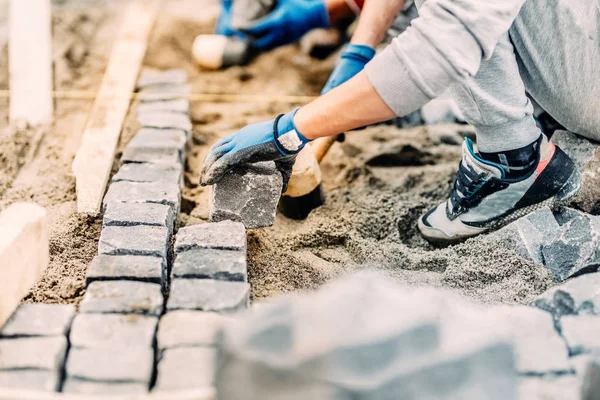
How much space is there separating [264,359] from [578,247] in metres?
1.47

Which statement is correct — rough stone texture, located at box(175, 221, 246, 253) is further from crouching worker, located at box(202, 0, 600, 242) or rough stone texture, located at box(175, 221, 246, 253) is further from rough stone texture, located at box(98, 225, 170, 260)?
crouching worker, located at box(202, 0, 600, 242)

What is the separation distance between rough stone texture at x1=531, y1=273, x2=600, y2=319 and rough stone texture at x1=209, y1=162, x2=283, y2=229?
3.32 feet

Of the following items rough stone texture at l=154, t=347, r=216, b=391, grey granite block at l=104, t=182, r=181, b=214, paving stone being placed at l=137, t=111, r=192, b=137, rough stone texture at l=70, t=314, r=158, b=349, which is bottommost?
paving stone being placed at l=137, t=111, r=192, b=137

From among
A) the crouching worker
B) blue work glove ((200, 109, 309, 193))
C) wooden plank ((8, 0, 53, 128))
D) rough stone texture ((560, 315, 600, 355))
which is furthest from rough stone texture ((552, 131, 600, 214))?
wooden plank ((8, 0, 53, 128))

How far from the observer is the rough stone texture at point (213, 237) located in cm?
230

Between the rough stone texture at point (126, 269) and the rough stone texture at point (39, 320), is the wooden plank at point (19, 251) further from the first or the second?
the rough stone texture at point (126, 269)

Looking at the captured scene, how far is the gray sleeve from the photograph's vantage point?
203 centimetres

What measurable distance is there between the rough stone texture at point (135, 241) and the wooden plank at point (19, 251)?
0.72 feet

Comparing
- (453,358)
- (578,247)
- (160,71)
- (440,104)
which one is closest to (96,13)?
(160,71)

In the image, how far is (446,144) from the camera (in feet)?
11.4

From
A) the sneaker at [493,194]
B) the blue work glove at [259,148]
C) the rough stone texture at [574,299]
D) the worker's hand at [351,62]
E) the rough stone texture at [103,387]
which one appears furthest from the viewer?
the worker's hand at [351,62]

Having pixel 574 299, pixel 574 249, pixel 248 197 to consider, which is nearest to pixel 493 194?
pixel 574 249

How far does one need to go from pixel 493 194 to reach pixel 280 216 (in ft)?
2.90

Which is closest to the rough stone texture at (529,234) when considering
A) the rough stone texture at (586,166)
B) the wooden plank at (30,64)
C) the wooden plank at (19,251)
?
the rough stone texture at (586,166)
